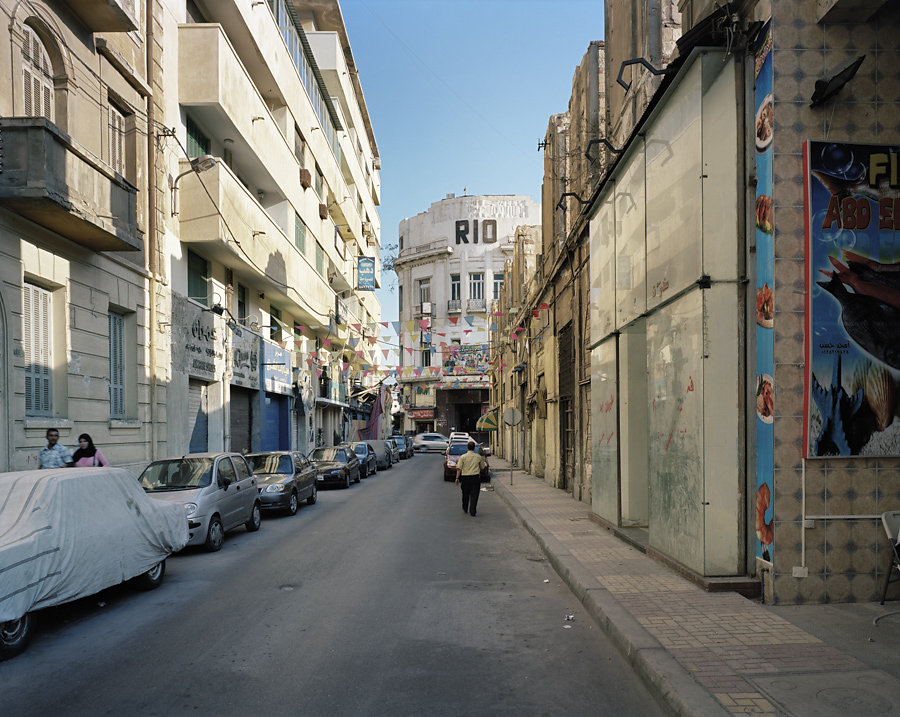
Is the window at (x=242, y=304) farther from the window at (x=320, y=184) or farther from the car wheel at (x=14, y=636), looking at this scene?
the car wheel at (x=14, y=636)

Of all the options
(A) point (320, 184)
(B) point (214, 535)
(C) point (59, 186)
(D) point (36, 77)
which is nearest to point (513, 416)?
(B) point (214, 535)

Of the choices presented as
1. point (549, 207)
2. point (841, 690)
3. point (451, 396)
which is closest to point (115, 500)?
point (841, 690)

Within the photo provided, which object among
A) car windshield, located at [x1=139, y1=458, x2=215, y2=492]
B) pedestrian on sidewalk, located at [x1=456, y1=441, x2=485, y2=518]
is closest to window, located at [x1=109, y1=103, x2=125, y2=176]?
car windshield, located at [x1=139, y1=458, x2=215, y2=492]

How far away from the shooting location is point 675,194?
9.20 m

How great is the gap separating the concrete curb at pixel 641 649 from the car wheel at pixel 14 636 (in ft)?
16.4

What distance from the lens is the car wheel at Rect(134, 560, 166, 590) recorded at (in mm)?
8711

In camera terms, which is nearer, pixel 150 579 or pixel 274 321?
pixel 150 579

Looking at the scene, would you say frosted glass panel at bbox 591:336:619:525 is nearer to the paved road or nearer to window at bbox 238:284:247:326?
the paved road

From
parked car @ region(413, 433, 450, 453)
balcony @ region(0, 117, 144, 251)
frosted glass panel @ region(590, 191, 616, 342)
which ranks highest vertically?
balcony @ region(0, 117, 144, 251)

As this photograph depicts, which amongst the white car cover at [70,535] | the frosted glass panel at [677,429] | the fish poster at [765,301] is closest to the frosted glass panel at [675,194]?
the frosted glass panel at [677,429]

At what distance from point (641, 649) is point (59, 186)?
1122 centimetres

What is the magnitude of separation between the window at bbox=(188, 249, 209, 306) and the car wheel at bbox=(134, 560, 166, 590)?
A: 12.6m

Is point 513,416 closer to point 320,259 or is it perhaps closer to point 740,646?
point 740,646

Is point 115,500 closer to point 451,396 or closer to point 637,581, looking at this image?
point 637,581
